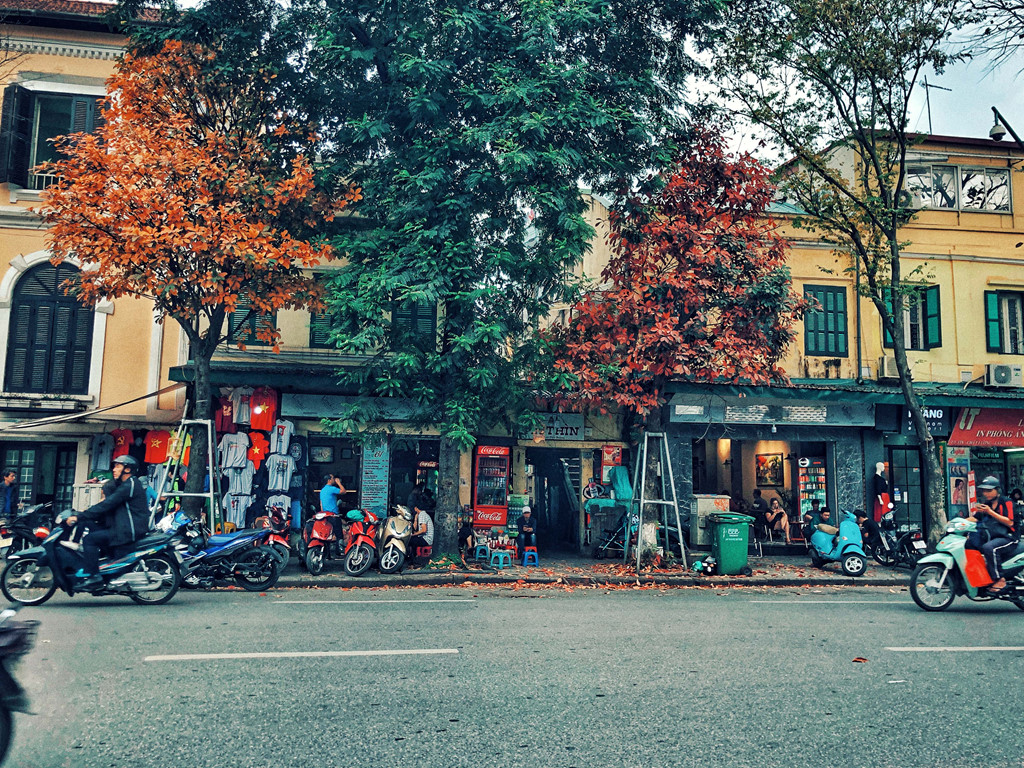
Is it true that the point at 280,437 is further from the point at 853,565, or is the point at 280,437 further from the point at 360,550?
the point at 853,565

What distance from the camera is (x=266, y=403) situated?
16.2m

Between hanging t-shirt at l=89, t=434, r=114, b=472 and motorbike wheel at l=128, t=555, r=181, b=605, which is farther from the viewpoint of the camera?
hanging t-shirt at l=89, t=434, r=114, b=472

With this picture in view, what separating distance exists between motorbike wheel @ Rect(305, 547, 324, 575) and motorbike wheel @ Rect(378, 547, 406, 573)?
1049 mm

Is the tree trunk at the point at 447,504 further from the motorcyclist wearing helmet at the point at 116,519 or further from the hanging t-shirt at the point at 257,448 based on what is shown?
the motorcyclist wearing helmet at the point at 116,519

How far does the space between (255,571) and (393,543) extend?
273cm

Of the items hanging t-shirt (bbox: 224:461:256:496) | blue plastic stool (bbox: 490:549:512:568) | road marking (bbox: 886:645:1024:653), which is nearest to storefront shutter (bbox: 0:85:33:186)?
hanging t-shirt (bbox: 224:461:256:496)

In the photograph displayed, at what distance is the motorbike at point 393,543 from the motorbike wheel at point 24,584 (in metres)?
5.24

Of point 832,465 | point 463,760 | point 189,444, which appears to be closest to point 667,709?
point 463,760

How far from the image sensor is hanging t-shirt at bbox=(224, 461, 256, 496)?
53.2 feet

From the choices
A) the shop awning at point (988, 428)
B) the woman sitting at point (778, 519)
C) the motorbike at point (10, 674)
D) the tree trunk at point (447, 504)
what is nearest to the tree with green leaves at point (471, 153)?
the tree trunk at point (447, 504)

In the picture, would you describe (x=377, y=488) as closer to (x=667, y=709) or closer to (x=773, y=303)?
(x=773, y=303)

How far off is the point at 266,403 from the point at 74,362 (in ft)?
13.6

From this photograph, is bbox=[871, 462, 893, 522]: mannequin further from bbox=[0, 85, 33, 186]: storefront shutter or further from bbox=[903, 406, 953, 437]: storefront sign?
Result: bbox=[0, 85, 33, 186]: storefront shutter

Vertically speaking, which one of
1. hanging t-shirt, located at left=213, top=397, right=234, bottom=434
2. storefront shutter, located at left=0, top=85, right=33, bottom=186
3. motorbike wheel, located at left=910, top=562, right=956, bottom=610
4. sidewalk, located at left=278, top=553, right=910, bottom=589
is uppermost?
storefront shutter, located at left=0, top=85, right=33, bottom=186
